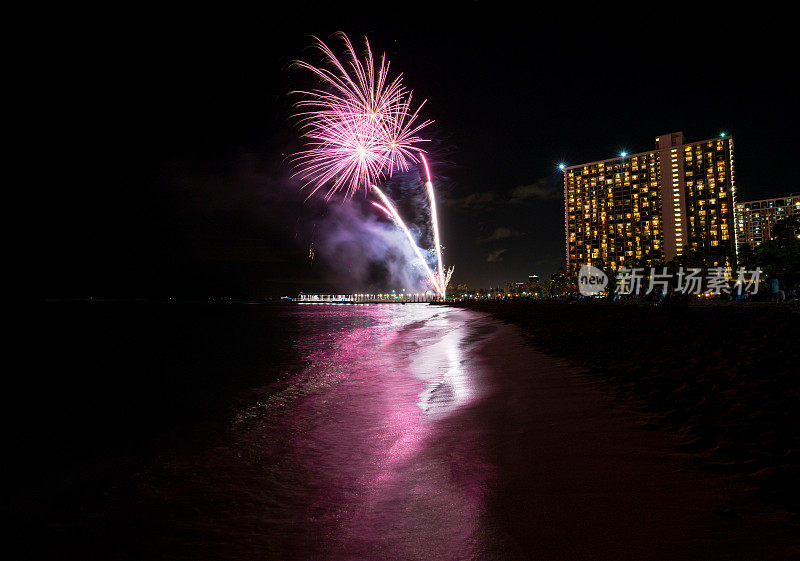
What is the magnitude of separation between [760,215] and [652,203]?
7136 centimetres

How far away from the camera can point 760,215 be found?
192m

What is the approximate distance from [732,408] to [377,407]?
6.64 m

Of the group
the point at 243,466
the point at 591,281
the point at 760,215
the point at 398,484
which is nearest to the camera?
the point at 398,484

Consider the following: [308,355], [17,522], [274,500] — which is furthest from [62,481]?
[308,355]

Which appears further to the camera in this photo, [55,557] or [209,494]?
[209,494]

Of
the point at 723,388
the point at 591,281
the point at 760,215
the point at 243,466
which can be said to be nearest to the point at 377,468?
the point at 243,466

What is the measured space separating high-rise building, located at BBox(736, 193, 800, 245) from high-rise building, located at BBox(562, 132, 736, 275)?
5092 centimetres

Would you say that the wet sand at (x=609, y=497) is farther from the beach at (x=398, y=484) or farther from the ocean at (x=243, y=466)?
the ocean at (x=243, y=466)

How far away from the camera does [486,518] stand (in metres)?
4.71

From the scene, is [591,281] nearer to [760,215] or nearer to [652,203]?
[652,203]

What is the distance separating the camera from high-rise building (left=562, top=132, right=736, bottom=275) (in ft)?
461

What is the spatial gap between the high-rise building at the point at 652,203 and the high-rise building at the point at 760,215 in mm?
50917

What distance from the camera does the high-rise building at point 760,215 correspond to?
18212cm

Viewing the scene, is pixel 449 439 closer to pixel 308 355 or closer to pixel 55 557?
pixel 55 557
